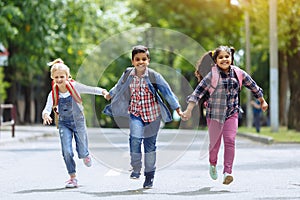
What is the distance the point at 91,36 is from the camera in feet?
144

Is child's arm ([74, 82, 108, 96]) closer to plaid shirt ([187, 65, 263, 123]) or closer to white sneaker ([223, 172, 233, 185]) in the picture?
plaid shirt ([187, 65, 263, 123])

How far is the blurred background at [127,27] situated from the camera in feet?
105

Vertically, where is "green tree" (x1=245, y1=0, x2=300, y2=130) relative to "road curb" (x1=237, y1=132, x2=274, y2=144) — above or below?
above

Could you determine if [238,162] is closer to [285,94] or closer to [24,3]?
[24,3]

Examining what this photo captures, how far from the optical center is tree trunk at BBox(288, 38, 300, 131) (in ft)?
107

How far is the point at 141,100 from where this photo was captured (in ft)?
33.7

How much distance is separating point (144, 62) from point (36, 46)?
950 inches

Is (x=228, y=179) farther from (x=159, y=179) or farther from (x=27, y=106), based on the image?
(x=27, y=106)

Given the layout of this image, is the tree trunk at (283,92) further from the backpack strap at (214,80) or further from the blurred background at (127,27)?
the backpack strap at (214,80)

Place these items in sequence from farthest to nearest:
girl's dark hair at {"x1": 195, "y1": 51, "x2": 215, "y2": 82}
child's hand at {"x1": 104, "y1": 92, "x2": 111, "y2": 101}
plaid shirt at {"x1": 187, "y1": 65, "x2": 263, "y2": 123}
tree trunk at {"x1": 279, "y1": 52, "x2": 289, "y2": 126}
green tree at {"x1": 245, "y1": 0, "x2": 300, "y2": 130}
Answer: tree trunk at {"x1": 279, "y1": 52, "x2": 289, "y2": 126} < green tree at {"x1": 245, "y1": 0, "x2": 300, "y2": 130} < girl's dark hair at {"x1": 195, "y1": 51, "x2": 215, "y2": 82} < plaid shirt at {"x1": 187, "y1": 65, "x2": 263, "y2": 123} < child's hand at {"x1": 104, "y1": 92, "x2": 111, "y2": 101}

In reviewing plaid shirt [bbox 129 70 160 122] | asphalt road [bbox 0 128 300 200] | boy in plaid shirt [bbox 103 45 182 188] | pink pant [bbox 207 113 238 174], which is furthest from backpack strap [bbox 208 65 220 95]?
asphalt road [bbox 0 128 300 200]

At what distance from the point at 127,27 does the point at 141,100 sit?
3803 centimetres

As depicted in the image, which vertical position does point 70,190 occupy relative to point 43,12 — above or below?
below

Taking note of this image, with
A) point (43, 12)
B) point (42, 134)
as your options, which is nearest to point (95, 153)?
point (42, 134)
